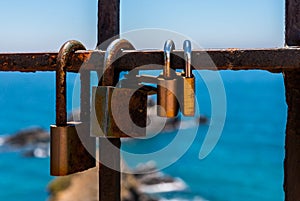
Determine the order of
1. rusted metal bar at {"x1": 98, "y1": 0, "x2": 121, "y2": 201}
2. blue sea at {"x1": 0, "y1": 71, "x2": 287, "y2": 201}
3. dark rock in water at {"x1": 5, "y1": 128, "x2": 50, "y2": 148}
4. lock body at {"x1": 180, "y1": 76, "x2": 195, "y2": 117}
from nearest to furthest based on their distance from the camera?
lock body at {"x1": 180, "y1": 76, "x2": 195, "y2": 117} → rusted metal bar at {"x1": 98, "y1": 0, "x2": 121, "y2": 201} → blue sea at {"x1": 0, "y1": 71, "x2": 287, "y2": 201} → dark rock in water at {"x1": 5, "y1": 128, "x2": 50, "y2": 148}

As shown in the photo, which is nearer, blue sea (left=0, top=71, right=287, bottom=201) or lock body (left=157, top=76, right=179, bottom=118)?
lock body (left=157, top=76, right=179, bottom=118)

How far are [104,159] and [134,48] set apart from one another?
188 millimetres

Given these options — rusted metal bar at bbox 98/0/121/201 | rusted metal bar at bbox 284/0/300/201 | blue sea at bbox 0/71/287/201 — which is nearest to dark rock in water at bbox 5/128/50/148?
blue sea at bbox 0/71/287/201

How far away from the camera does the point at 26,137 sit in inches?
634

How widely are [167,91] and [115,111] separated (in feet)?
0.26

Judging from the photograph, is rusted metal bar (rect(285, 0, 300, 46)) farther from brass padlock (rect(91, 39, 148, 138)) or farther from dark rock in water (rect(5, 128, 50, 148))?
dark rock in water (rect(5, 128, 50, 148))

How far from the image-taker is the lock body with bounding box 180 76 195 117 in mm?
674

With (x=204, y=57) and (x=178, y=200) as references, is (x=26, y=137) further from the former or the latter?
(x=204, y=57)

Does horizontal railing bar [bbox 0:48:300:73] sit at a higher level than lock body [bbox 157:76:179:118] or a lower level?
higher

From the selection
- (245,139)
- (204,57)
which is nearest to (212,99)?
(204,57)

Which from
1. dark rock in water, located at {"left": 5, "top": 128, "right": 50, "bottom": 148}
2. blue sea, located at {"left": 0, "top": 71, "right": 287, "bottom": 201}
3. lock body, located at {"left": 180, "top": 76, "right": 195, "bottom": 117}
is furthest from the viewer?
dark rock in water, located at {"left": 5, "top": 128, "right": 50, "bottom": 148}

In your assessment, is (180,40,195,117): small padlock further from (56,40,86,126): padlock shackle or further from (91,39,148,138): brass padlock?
(56,40,86,126): padlock shackle

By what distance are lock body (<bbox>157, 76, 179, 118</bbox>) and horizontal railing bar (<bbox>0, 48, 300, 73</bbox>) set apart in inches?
1.3

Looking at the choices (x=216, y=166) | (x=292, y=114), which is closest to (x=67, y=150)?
(x=292, y=114)
